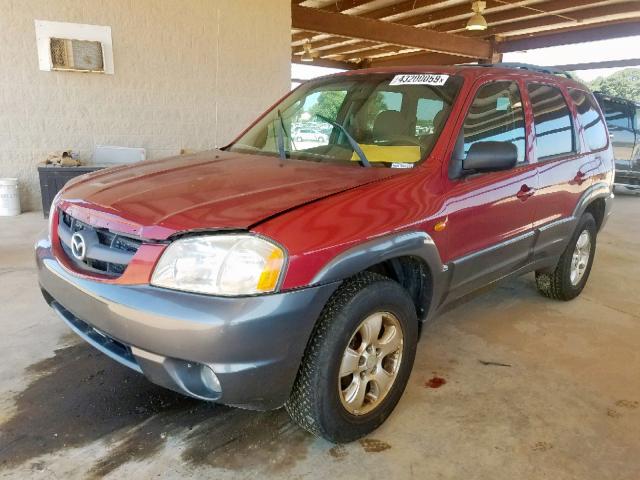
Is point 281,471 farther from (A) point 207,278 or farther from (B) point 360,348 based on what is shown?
(A) point 207,278

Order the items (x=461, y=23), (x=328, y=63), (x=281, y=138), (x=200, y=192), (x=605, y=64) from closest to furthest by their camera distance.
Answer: (x=200, y=192) < (x=281, y=138) < (x=461, y=23) < (x=605, y=64) < (x=328, y=63)

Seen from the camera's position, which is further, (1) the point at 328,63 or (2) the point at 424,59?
(1) the point at 328,63

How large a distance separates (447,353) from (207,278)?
1.82 m

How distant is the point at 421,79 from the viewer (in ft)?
Answer: 9.28

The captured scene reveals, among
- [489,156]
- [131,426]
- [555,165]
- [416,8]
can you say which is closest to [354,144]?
[489,156]

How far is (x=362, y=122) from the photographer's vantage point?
2.86 m

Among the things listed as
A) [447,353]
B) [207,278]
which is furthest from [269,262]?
[447,353]

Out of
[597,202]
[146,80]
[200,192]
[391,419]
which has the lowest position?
[391,419]

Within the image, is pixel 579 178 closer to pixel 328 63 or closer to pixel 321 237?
pixel 321 237

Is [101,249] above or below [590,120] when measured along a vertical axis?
below

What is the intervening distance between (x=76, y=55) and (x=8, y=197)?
1949 millimetres

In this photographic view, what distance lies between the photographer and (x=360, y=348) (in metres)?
2.09

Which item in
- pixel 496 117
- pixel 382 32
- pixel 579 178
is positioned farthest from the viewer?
pixel 382 32

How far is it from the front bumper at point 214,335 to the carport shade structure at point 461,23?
931 cm
